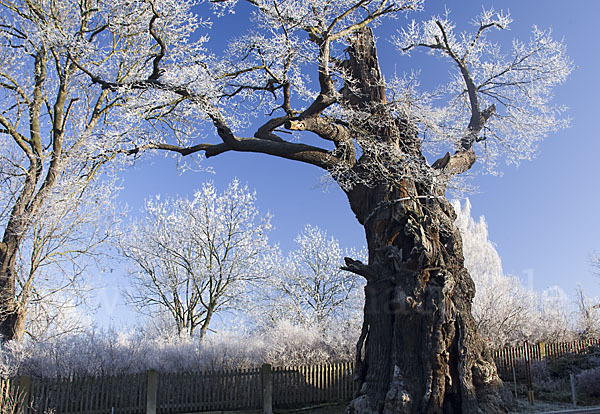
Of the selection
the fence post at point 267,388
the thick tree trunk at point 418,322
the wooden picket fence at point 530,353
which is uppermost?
the thick tree trunk at point 418,322

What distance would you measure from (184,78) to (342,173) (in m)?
3.47

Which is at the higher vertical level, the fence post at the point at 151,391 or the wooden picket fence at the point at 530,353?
the wooden picket fence at the point at 530,353

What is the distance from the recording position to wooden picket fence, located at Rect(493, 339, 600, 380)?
1380 centimetres

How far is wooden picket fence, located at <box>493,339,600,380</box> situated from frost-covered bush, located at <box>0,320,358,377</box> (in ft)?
14.3

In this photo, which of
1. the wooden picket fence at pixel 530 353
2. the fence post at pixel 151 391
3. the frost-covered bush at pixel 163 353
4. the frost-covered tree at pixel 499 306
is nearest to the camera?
the fence post at pixel 151 391

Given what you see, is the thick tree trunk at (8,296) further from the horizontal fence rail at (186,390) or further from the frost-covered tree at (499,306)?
the frost-covered tree at (499,306)

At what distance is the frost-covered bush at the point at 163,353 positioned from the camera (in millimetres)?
11648

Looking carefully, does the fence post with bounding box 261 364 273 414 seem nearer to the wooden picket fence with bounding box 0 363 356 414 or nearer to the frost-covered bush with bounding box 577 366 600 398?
the wooden picket fence with bounding box 0 363 356 414

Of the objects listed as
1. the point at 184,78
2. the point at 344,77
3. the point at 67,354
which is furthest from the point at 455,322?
the point at 67,354

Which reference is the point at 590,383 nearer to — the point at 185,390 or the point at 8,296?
the point at 185,390

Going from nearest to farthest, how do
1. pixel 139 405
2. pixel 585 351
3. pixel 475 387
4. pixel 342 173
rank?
pixel 475 387 < pixel 342 173 < pixel 139 405 < pixel 585 351

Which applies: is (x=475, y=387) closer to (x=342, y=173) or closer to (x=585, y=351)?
(x=342, y=173)

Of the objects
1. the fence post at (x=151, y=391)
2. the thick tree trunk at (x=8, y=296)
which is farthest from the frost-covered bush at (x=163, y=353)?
the fence post at (x=151, y=391)

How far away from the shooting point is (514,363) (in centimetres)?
1394
